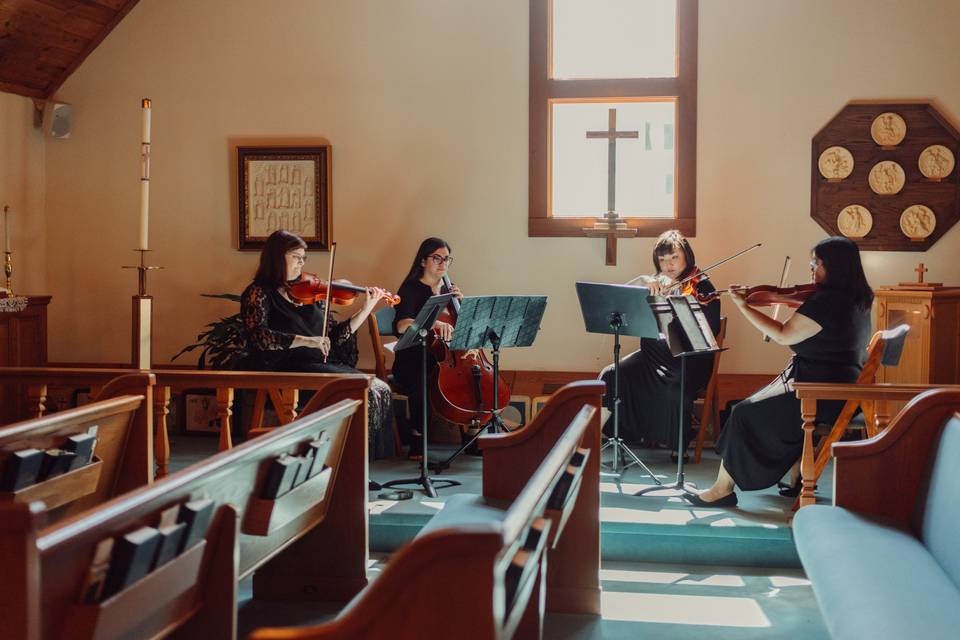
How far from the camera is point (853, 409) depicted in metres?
4.07

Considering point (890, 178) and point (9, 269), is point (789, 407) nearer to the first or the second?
point (890, 178)

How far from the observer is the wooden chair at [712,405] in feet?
17.9

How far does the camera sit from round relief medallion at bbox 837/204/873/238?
5.97m

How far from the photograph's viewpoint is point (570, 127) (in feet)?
20.7

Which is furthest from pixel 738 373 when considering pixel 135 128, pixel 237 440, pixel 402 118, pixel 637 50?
pixel 135 128

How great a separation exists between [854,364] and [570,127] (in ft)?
8.65

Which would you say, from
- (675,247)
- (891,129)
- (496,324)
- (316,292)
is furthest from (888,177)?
(316,292)

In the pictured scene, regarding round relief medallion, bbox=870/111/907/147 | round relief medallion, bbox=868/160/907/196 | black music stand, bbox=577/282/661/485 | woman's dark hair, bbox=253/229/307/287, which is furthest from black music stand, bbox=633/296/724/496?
round relief medallion, bbox=870/111/907/147

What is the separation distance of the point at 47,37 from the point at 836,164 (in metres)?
5.06

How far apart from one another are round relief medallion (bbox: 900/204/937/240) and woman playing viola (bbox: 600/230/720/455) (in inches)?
55.8

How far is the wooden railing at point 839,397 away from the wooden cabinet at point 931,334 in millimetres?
1708

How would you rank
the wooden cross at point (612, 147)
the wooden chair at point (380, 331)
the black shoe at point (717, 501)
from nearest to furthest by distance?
1. the black shoe at point (717, 501)
2. the wooden chair at point (380, 331)
3. the wooden cross at point (612, 147)

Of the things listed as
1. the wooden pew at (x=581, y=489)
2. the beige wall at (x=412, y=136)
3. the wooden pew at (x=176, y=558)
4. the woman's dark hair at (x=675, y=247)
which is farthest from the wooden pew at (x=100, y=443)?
the beige wall at (x=412, y=136)

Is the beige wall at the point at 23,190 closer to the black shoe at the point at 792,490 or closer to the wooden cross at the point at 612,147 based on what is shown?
the wooden cross at the point at 612,147
